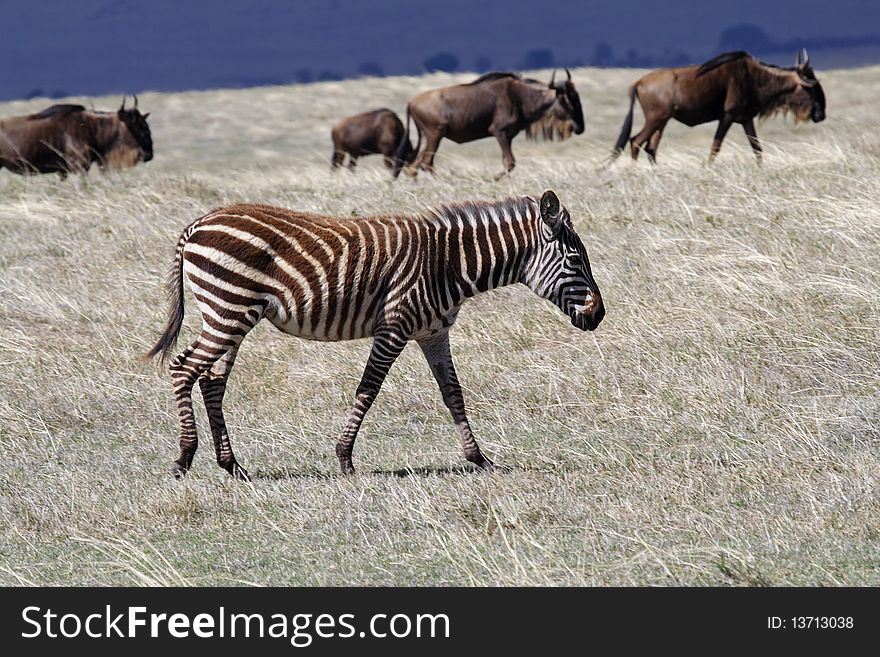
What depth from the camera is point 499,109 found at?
2256 cm

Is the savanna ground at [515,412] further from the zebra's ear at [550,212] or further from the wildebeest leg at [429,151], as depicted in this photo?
the wildebeest leg at [429,151]

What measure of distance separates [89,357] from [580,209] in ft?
20.3

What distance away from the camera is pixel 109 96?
5338cm

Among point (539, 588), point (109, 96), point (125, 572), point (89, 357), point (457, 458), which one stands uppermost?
point (539, 588)

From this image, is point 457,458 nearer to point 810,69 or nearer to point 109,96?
point 810,69

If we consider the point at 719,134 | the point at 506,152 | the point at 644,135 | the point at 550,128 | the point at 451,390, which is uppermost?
the point at 451,390

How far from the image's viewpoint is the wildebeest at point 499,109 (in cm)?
2258

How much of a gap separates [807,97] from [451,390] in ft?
50.3

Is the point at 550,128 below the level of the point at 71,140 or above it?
above

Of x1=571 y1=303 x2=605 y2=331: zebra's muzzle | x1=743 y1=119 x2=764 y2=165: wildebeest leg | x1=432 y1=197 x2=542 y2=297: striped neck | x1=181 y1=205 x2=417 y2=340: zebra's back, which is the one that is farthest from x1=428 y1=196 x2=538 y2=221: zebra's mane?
x1=743 y1=119 x2=764 y2=165: wildebeest leg

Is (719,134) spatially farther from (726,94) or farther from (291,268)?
(291,268)

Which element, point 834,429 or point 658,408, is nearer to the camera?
point 834,429

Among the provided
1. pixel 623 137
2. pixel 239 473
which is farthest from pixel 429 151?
pixel 239 473

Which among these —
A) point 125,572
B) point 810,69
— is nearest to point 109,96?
point 810,69
